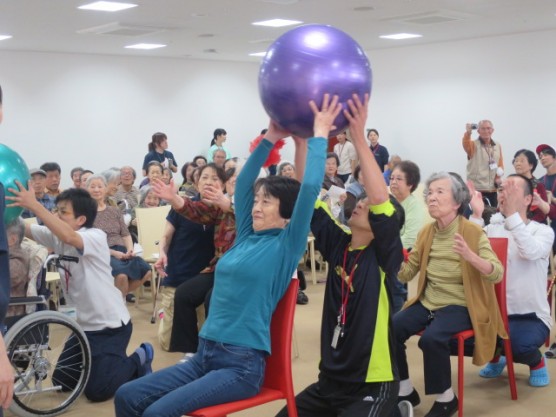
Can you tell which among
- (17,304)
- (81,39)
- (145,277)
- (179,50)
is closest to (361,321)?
(17,304)

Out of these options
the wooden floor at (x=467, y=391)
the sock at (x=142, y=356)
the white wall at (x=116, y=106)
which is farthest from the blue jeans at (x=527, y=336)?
the white wall at (x=116, y=106)

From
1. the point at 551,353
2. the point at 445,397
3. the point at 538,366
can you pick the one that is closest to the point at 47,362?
the point at 445,397

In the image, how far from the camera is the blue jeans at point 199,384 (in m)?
2.37

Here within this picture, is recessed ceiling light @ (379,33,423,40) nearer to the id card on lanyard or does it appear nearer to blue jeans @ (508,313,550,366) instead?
blue jeans @ (508,313,550,366)

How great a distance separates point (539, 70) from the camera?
12.5m

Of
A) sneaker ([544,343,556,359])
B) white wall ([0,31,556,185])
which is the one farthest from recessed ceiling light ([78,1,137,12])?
sneaker ([544,343,556,359])

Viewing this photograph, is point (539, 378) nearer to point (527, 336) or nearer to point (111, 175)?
point (527, 336)

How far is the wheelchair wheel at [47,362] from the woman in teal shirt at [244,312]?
1.24 m

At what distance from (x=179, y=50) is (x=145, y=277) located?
29.4 ft

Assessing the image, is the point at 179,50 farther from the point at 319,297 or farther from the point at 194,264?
the point at 194,264

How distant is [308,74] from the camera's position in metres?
2.21

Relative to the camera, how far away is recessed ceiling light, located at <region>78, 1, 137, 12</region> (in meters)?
8.75

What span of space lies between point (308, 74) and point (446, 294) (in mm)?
1764

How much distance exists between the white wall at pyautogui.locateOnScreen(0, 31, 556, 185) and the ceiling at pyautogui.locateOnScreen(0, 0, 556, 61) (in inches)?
17.5
